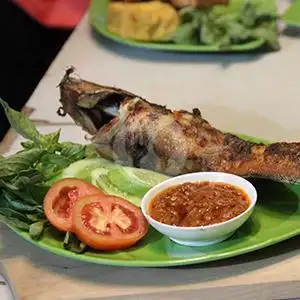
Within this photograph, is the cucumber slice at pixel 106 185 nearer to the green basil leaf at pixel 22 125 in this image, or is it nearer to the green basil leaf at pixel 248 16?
the green basil leaf at pixel 22 125

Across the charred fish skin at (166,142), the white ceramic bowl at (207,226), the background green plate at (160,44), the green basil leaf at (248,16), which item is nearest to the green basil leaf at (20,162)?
the charred fish skin at (166,142)

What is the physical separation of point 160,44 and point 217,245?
0.91 metres

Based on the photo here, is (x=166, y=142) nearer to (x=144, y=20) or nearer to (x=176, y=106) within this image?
(x=176, y=106)

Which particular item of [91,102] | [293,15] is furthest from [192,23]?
[91,102]

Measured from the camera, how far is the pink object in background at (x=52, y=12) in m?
2.58

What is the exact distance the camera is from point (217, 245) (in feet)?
3.67

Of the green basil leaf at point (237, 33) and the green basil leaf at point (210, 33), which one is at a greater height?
the green basil leaf at point (237, 33)

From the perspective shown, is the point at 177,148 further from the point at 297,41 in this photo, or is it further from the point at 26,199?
the point at 297,41

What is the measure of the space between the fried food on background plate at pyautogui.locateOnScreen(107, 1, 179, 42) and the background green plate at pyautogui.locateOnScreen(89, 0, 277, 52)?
0.02m

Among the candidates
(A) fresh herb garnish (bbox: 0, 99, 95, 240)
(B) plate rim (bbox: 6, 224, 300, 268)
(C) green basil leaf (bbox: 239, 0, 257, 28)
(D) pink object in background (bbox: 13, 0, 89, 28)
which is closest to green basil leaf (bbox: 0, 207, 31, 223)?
(A) fresh herb garnish (bbox: 0, 99, 95, 240)

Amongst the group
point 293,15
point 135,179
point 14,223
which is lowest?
point 14,223

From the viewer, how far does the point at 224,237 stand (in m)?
1.12

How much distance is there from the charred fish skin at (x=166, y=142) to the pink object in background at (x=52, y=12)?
48.9 inches

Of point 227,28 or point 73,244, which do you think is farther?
point 227,28
